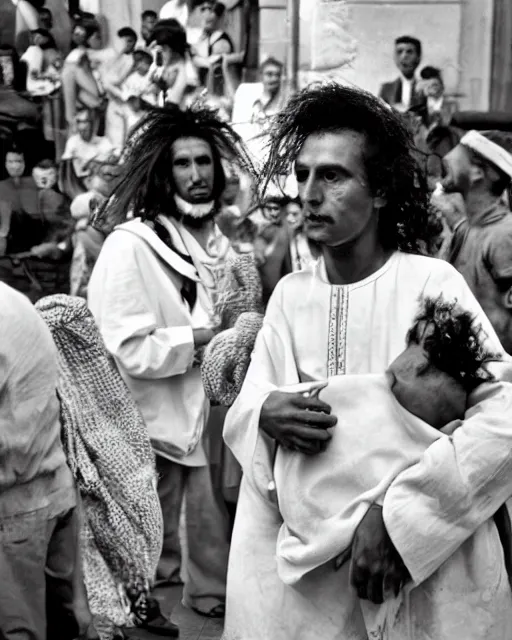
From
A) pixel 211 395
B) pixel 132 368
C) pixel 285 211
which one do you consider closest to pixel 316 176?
pixel 211 395

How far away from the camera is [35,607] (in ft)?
13.8

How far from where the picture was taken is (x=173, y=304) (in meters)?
6.15

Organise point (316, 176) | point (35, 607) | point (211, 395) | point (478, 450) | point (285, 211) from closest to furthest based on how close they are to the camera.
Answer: point (478, 450), point (316, 176), point (35, 607), point (211, 395), point (285, 211)

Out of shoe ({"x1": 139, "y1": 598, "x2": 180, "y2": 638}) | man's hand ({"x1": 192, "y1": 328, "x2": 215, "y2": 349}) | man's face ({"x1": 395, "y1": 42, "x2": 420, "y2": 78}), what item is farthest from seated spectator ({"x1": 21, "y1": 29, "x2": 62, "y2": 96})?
shoe ({"x1": 139, "y1": 598, "x2": 180, "y2": 638})

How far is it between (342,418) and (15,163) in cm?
868

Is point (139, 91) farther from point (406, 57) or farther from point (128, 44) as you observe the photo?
point (406, 57)

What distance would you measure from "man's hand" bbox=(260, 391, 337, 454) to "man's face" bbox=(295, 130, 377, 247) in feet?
1.46

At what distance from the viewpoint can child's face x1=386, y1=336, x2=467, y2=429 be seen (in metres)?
3.11

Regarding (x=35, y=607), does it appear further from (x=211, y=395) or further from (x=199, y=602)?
(x=199, y=602)

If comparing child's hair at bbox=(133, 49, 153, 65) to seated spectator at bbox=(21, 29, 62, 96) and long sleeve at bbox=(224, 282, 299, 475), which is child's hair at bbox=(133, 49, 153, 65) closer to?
seated spectator at bbox=(21, 29, 62, 96)

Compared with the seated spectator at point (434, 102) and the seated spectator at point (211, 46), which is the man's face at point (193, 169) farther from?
the seated spectator at point (211, 46)

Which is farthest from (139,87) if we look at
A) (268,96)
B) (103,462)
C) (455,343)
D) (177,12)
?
(455,343)

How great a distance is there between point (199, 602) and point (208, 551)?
230 mm

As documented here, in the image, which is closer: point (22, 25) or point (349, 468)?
point (349, 468)
